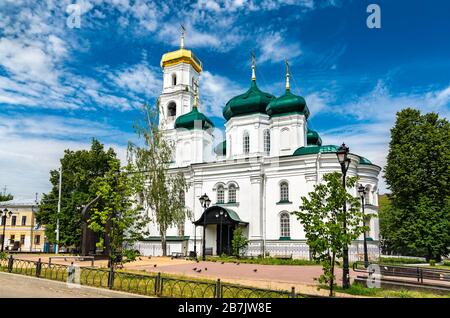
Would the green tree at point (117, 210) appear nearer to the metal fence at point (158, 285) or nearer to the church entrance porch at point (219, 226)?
the metal fence at point (158, 285)

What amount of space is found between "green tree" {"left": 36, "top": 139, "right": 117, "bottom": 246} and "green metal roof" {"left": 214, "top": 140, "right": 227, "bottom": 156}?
1141cm

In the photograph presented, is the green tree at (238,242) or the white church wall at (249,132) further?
the white church wall at (249,132)

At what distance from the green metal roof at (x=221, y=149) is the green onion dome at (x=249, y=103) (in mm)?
5410

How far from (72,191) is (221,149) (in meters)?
16.6

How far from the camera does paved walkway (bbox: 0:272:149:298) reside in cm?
1030

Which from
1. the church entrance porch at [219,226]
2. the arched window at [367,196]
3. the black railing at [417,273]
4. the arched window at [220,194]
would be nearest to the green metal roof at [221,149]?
the arched window at [220,194]

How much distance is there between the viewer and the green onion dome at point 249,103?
34781 millimetres

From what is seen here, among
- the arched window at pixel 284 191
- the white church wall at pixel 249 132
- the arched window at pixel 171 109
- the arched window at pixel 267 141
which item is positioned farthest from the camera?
the arched window at pixel 171 109

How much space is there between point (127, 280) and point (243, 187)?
68.0 ft

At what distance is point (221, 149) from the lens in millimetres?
41406

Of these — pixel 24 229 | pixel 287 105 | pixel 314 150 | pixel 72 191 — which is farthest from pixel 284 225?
pixel 24 229

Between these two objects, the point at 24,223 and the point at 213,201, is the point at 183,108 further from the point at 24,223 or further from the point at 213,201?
the point at 24,223

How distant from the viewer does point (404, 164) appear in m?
29.8
